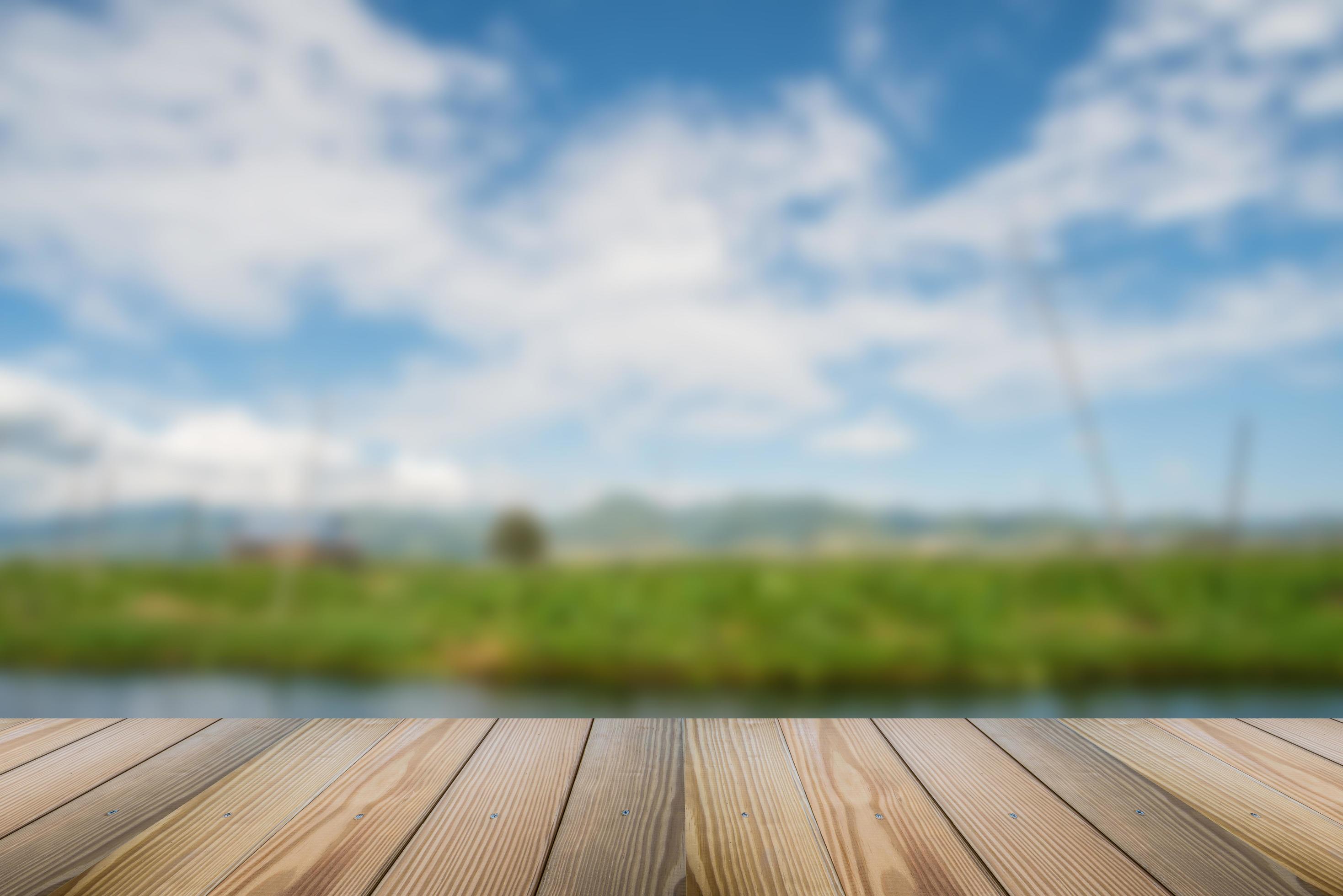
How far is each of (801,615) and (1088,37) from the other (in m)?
1.78

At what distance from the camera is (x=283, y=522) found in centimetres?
228

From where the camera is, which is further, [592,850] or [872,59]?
[872,59]

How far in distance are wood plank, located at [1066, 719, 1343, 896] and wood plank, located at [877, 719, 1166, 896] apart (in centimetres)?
20

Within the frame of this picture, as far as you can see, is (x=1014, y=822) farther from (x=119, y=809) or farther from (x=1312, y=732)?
(x=119, y=809)

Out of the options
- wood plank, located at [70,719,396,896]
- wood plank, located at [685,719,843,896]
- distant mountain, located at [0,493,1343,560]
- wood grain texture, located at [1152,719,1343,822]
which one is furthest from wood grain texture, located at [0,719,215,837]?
wood grain texture, located at [1152,719,1343,822]

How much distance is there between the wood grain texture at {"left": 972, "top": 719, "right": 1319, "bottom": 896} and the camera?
924 millimetres

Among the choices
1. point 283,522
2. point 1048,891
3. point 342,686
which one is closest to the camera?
point 1048,891

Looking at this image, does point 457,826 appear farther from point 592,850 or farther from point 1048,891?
point 1048,891

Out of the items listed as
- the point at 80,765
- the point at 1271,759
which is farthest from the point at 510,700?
the point at 1271,759

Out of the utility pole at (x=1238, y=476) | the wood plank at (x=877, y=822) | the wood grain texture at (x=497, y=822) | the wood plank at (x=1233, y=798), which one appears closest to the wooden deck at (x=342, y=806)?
the wood grain texture at (x=497, y=822)

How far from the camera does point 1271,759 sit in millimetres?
1359

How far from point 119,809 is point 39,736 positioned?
51 centimetres

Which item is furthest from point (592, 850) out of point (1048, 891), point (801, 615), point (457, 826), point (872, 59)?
point (872, 59)

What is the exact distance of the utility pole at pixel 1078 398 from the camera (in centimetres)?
223
